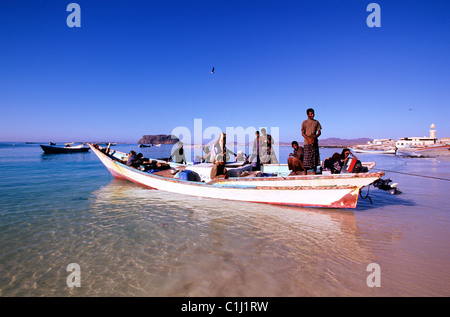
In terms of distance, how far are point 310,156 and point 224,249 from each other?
17.3 ft

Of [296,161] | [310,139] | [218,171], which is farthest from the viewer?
[218,171]

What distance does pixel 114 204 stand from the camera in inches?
381

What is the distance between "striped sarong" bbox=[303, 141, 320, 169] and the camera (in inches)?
326

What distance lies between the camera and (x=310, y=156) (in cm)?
842

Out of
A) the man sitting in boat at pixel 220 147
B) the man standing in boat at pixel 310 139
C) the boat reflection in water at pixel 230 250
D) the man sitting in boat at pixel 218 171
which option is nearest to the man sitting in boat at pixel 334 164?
the man standing in boat at pixel 310 139

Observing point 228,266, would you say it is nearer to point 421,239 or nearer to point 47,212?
point 421,239

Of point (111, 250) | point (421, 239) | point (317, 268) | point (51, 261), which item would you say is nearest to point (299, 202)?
point (421, 239)

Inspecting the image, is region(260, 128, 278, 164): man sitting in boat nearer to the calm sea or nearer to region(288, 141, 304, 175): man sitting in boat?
region(288, 141, 304, 175): man sitting in boat

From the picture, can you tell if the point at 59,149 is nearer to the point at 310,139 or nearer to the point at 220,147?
the point at 220,147

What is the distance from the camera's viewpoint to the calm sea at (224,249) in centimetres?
381

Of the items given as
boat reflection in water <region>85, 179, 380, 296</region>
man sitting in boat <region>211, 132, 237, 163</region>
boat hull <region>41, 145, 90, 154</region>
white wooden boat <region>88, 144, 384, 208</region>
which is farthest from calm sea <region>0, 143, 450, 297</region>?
boat hull <region>41, 145, 90, 154</region>

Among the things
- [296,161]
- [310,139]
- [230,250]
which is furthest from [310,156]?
[230,250]

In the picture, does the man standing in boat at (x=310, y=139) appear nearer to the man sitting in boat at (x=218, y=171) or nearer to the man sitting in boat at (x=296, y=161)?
the man sitting in boat at (x=296, y=161)
